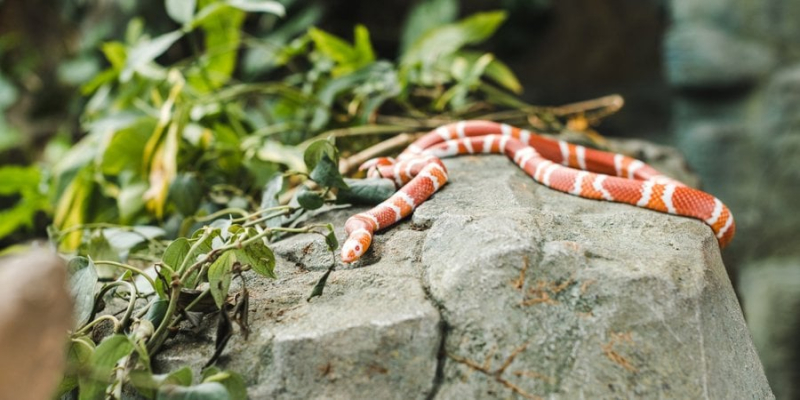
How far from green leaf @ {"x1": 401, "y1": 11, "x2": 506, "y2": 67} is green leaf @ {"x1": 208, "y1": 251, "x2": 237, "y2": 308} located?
8.97 feet

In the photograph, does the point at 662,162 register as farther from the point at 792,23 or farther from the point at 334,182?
the point at 334,182

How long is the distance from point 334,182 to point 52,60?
589cm

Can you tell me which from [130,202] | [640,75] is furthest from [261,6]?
[640,75]

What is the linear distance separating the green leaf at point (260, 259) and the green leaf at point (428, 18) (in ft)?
11.5

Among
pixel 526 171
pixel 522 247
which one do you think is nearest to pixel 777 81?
pixel 526 171

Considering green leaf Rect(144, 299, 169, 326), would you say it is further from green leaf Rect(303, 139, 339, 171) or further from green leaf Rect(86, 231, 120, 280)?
green leaf Rect(86, 231, 120, 280)

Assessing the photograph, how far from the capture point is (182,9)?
12.8 ft

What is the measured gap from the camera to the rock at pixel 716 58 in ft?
15.6

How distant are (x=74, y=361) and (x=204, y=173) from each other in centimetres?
204

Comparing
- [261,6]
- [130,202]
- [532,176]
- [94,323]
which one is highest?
[261,6]

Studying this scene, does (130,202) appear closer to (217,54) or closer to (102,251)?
(102,251)

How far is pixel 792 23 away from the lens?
468 centimetres

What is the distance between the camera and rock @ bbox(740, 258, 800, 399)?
14.5 ft

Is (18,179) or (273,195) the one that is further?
(18,179)
